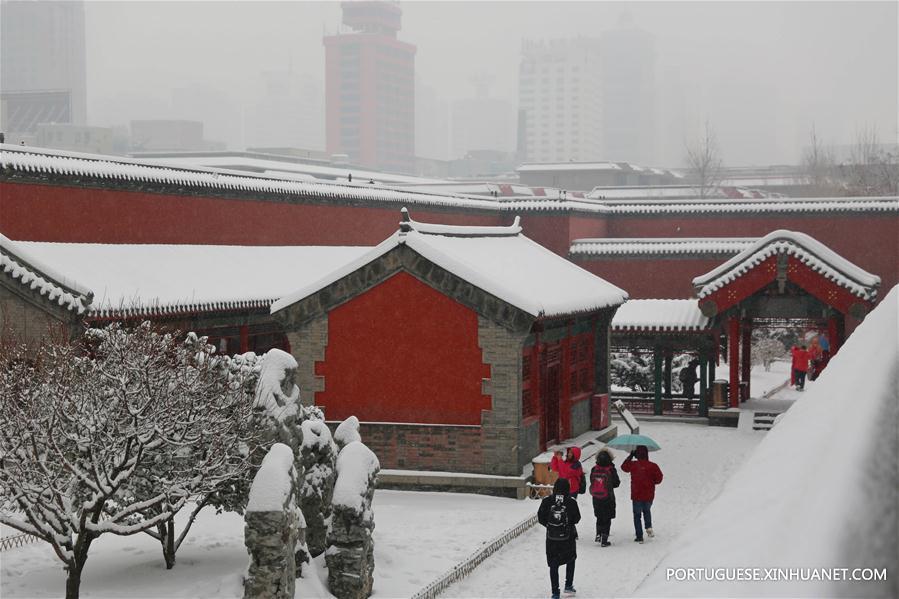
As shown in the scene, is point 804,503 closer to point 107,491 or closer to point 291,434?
point 107,491

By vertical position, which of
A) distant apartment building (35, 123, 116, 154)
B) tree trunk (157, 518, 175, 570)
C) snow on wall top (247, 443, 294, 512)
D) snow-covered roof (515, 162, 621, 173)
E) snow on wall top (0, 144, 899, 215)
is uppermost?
distant apartment building (35, 123, 116, 154)

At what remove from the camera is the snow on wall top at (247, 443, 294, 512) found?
1072 cm

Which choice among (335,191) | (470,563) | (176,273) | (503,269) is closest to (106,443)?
(470,563)

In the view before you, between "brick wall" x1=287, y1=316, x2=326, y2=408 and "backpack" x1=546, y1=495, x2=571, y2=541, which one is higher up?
"brick wall" x1=287, y1=316, x2=326, y2=408

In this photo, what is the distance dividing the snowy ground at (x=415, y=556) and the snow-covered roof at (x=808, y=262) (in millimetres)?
9484

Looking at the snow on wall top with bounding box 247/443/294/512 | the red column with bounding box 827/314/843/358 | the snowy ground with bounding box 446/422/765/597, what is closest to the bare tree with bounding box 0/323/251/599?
the snow on wall top with bounding box 247/443/294/512

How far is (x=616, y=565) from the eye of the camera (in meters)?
13.8

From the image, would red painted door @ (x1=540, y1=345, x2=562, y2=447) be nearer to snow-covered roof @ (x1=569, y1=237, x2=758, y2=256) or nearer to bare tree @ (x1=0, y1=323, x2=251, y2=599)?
bare tree @ (x1=0, y1=323, x2=251, y2=599)

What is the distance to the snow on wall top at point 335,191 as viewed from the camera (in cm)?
2105

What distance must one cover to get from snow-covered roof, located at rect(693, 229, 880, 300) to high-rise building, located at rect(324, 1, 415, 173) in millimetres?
141277

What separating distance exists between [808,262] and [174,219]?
1516 centimetres

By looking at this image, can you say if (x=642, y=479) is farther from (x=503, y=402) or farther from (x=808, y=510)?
(x=808, y=510)

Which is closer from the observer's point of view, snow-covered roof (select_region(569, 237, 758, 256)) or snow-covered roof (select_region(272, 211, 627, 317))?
snow-covered roof (select_region(272, 211, 627, 317))

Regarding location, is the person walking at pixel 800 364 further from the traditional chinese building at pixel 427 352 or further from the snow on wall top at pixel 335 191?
the traditional chinese building at pixel 427 352
